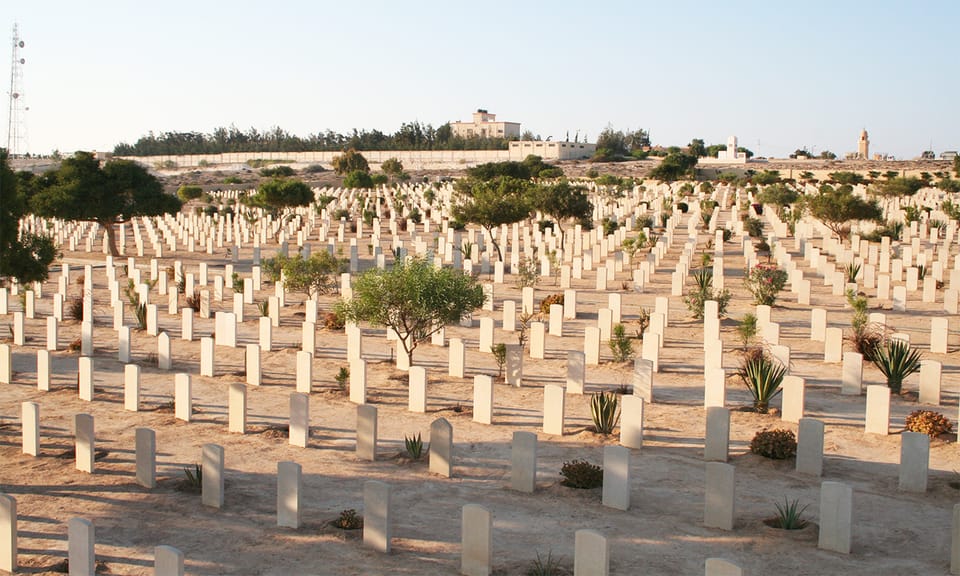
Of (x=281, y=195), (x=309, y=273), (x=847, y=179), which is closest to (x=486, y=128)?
(x=847, y=179)

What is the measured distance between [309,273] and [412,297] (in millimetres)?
7885

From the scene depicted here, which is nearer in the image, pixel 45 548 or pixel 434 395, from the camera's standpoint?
pixel 45 548

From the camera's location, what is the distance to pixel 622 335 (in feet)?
54.6

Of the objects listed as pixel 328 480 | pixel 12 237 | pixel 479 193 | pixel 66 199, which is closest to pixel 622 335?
pixel 328 480

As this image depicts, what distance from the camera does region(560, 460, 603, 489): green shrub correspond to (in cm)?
1012

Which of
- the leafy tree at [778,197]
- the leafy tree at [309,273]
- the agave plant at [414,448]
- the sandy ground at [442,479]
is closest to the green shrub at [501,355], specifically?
the sandy ground at [442,479]

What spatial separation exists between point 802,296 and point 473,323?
25.2 feet

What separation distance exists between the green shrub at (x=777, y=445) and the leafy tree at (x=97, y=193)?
25247 millimetres

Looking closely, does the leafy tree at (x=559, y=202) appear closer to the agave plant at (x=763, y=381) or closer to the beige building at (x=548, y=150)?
the agave plant at (x=763, y=381)

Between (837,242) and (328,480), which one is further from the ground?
(837,242)

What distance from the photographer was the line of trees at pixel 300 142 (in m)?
119

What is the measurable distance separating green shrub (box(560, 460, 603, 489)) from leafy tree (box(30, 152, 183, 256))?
2463 cm

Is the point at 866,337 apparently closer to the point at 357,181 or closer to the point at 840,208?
the point at 840,208

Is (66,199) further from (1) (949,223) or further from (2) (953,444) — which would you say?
(1) (949,223)
